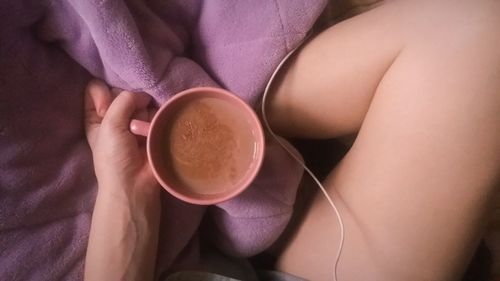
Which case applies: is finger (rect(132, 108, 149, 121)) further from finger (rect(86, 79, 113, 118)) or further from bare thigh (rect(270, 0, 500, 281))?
bare thigh (rect(270, 0, 500, 281))

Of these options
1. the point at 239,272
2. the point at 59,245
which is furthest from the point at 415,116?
the point at 59,245

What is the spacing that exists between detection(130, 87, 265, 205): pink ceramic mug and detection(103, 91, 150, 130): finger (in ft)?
0.20

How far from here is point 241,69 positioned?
0.64 metres

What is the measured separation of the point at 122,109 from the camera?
591 millimetres

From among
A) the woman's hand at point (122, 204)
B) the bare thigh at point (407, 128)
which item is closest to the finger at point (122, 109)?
the woman's hand at point (122, 204)

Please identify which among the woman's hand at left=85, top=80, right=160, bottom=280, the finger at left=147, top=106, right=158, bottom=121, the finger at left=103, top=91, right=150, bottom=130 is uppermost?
the finger at left=103, top=91, right=150, bottom=130

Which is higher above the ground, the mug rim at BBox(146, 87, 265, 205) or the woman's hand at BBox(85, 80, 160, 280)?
the mug rim at BBox(146, 87, 265, 205)

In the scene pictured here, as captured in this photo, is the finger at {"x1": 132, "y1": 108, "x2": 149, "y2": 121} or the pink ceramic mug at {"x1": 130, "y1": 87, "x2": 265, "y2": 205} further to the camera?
the finger at {"x1": 132, "y1": 108, "x2": 149, "y2": 121}

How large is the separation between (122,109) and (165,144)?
0.31ft

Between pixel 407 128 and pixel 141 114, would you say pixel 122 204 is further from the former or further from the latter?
pixel 407 128

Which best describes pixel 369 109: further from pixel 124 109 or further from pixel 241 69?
pixel 124 109

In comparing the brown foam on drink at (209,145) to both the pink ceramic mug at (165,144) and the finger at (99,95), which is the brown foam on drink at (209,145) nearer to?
the pink ceramic mug at (165,144)

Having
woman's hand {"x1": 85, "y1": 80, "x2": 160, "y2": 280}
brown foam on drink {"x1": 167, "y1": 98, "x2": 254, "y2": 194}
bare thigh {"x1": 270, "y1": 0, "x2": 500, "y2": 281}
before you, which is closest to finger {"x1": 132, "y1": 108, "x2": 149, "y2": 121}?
woman's hand {"x1": 85, "y1": 80, "x2": 160, "y2": 280}

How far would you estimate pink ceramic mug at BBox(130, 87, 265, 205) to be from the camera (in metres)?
0.51
